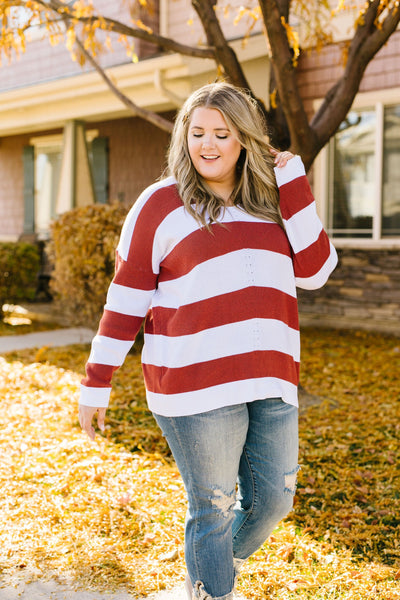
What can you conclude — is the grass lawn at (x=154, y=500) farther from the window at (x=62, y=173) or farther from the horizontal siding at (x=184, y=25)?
the horizontal siding at (x=184, y=25)

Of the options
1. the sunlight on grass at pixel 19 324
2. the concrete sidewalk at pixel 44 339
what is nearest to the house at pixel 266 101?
the sunlight on grass at pixel 19 324

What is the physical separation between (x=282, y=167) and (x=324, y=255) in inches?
12.6

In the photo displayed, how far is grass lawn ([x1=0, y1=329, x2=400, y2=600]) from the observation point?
281 centimetres

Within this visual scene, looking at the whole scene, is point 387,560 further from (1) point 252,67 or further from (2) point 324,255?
(1) point 252,67

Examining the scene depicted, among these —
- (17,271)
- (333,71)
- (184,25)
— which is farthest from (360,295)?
(184,25)

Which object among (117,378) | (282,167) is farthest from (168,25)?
(282,167)

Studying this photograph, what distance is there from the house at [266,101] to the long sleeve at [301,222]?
411 cm

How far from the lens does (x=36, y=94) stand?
11.3 meters

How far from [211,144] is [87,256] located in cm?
478

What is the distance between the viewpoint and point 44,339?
27.1 feet

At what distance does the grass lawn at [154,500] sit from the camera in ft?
9.21

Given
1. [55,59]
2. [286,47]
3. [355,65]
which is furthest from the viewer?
[55,59]

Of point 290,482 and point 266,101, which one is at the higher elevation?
point 266,101

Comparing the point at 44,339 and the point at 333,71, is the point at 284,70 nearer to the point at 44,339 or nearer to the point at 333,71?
the point at 333,71
